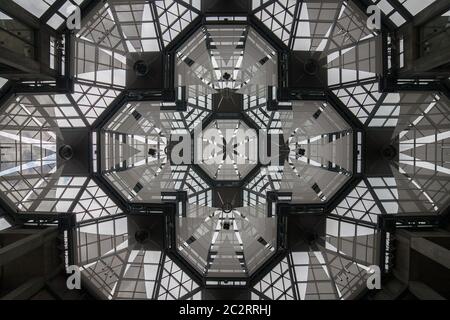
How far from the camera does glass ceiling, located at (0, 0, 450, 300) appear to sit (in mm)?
21219

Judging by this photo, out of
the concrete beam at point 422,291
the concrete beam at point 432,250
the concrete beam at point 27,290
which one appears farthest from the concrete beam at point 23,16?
the concrete beam at point 422,291

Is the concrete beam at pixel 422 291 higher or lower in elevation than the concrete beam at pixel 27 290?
higher

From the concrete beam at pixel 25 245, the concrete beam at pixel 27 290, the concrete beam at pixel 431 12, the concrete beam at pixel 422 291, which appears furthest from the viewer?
the concrete beam at pixel 27 290

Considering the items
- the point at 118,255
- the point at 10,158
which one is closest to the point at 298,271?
the point at 118,255

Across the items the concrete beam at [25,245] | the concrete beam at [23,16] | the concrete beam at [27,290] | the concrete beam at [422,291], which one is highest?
the concrete beam at [23,16]

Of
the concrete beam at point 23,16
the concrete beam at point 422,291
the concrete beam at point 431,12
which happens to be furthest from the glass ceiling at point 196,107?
the concrete beam at point 422,291

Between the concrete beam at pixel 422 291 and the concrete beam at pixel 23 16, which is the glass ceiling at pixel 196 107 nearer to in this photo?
the concrete beam at pixel 23 16

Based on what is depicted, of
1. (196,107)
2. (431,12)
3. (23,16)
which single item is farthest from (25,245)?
(431,12)

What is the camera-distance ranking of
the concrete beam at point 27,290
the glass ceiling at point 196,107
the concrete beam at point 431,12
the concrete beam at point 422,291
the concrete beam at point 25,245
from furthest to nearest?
the glass ceiling at point 196,107
the concrete beam at point 27,290
the concrete beam at point 422,291
the concrete beam at point 25,245
the concrete beam at point 431,12

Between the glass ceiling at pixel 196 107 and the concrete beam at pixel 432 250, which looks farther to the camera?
the glass ceiling at pixel 196 107

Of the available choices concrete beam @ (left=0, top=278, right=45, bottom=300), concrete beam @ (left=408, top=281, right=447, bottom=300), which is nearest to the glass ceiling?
concrete beam @ (left=0, top=278, right=45, bottom=300)

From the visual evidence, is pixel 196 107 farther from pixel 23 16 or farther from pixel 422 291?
pixel 422 291

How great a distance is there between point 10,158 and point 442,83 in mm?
29549

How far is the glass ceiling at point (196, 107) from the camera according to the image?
21.2 metres
